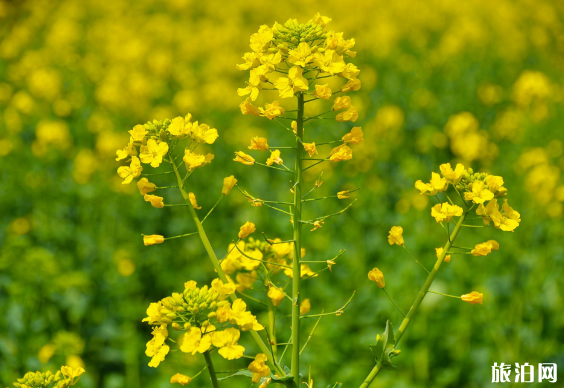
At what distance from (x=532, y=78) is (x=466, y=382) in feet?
12.2

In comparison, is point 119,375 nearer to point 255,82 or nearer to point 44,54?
point 255,82

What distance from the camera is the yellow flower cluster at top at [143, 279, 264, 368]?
1.20 m

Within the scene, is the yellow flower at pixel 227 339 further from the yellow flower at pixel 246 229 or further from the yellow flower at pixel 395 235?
the yellow flower at pixel 395 235

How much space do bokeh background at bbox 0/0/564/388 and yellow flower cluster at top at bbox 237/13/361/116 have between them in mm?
2062

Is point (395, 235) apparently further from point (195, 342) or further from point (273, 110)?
point (195, 342)

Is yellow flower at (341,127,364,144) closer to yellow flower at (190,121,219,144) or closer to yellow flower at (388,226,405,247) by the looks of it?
yellow flower at (388,226,405,247)

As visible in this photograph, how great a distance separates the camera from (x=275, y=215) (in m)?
5.25

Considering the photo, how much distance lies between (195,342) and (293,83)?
65 cm

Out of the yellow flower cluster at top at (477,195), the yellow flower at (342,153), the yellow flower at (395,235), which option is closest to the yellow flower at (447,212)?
the yellow flower cluster at top at (477,195)

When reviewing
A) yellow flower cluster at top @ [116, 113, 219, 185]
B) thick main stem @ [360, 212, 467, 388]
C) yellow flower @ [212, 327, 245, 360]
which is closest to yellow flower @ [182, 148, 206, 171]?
yellow flower cluster at top @ [116, 113, 219, 185]

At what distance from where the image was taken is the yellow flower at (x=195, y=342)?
117cm

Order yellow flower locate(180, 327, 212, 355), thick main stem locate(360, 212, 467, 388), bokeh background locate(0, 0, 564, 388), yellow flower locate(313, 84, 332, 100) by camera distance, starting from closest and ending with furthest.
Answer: yellow flower locate(180, 327, 212, 355) → thick main stem locate(360, 212, 467, 388) → yellow flower locate(313, 84, 332, 100) → bokeh background locate(0, 0, 564, 388)

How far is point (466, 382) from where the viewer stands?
3709 mm

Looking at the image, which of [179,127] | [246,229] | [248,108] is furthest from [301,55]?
[246,229]
